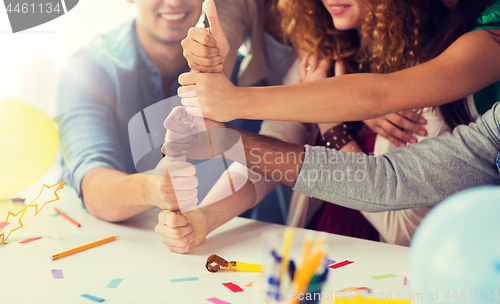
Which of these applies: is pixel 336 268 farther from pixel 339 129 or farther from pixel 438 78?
pixel 339 129

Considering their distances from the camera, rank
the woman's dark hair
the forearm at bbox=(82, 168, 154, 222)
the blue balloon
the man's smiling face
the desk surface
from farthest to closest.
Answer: the man's smiling face < the woman's dark hair < the forearm at bbox=(82, 168, 154, 222) < the desk surface < the blue balloon

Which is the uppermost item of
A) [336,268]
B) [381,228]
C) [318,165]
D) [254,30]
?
[254,30]

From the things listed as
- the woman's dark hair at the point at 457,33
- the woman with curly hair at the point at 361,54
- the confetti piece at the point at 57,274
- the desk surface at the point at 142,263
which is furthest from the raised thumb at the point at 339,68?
the confetti piece at the point at 57,274

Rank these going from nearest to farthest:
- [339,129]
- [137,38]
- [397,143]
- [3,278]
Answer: [3,278] < [397,143] < [339,129] < [137,38]

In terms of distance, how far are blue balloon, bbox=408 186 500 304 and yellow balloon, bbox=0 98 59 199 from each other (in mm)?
789

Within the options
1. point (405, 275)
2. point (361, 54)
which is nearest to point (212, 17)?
point (405, 275)

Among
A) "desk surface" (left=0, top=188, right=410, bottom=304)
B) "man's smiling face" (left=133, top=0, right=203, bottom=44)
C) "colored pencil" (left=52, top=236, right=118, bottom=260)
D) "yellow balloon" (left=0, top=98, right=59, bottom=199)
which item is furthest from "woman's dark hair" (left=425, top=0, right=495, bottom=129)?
"yellow balloon" (left=0, top=98, right=59, bottom=199)

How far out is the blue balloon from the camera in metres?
0.31

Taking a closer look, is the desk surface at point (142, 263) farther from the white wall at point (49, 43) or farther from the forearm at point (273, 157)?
the white wall at point (49, 43)

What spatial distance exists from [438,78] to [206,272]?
61 centimetres

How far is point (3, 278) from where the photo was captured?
1.84ft

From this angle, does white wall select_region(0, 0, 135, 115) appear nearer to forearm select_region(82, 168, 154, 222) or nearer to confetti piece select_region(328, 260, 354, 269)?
forearm select_region(82, 168, 154, 222)

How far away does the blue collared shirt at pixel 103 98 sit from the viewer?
981mm

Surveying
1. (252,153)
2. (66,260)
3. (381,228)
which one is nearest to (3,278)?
(66,260)
